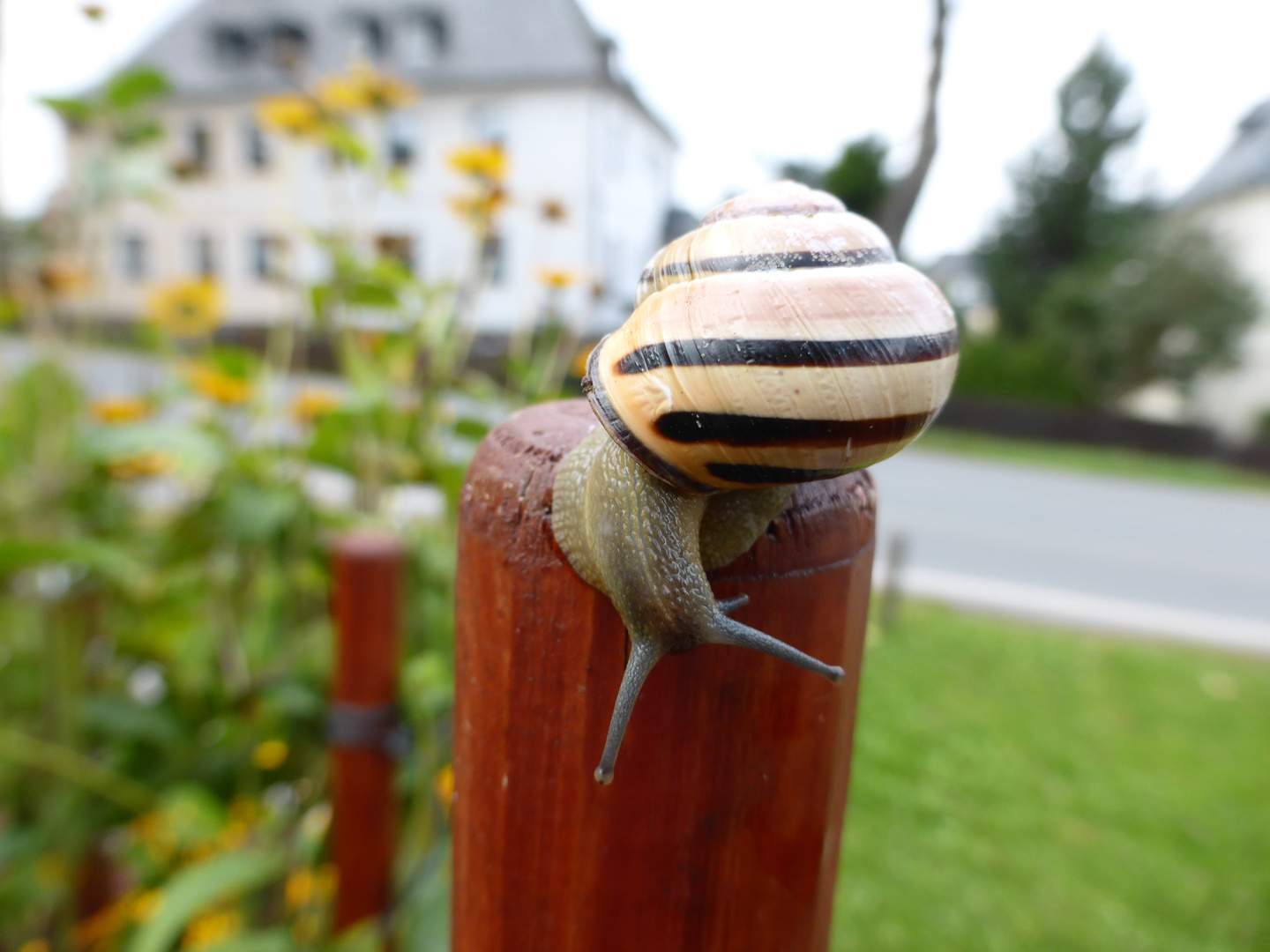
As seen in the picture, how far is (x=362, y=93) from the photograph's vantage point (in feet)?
4.73

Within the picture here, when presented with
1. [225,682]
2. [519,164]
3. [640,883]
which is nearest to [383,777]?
[225,682]

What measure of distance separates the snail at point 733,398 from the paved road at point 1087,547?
347 cm

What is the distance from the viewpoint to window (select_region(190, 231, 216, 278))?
530 inches

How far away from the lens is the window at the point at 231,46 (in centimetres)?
1428

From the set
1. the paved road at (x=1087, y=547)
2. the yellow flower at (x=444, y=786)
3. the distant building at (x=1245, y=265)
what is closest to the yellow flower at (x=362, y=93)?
the yellow flower at (x=444, y=786)

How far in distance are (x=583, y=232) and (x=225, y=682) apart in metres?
11.3

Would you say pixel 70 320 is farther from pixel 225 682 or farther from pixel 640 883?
pixel 640 883

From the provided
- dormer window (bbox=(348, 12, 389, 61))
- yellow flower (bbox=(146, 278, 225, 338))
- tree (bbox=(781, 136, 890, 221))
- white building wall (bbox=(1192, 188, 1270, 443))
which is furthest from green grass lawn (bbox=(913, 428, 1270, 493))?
dormer window (bbox=(348, 12, 389, 61))

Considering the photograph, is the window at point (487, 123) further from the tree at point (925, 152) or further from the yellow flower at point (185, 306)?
the tree at point (925, 152)

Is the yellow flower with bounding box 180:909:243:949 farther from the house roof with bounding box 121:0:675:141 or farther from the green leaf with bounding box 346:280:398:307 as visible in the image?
the house roof with bounding box 121:0:675:141

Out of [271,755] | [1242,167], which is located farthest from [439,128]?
[1242,167]

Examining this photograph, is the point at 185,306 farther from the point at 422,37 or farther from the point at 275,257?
the point at 422,37

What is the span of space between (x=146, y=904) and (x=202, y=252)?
1489cm

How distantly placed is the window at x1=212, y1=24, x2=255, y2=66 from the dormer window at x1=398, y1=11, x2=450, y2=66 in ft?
10.0
